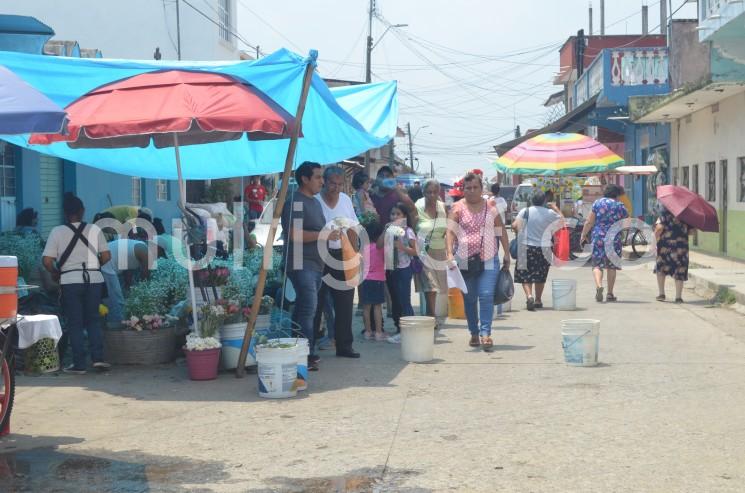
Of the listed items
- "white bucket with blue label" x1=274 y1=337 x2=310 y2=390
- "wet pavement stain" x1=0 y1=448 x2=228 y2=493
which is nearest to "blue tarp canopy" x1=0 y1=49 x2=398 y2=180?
"white bucket with blue label" x1=274 y1=337 x2=310 y2=390

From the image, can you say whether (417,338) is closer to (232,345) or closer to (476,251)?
(476,251)

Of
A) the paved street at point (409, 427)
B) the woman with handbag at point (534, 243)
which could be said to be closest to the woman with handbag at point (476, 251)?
the paved street at point (409, 427)

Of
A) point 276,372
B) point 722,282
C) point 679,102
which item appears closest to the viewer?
point 276,372

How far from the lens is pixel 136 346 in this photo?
9.30 meters

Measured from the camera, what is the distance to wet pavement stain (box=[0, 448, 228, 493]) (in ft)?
17.9

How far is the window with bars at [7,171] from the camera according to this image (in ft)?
42.1

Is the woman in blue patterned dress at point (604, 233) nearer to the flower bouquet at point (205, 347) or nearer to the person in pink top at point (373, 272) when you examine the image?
the person in pink top at point (373, 272)

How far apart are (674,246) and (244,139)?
6664 mm

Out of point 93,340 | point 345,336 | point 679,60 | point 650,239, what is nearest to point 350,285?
point 345,336

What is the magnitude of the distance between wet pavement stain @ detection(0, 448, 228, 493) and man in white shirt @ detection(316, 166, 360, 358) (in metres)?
3.84

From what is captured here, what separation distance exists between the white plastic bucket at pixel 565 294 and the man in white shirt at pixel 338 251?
4.78 m

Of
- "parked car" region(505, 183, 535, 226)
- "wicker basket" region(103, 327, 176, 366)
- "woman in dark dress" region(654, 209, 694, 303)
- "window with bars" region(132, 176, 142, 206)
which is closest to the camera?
"wicker basket" region(103, 327, 176, 366)

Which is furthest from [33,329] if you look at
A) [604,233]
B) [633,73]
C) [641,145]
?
[641,145]

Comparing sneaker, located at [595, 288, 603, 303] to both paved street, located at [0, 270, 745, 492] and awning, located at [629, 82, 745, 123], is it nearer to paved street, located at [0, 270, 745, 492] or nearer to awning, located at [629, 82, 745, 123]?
paved street, located at [0, 270, 745, 492]
